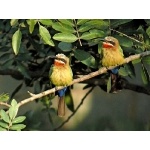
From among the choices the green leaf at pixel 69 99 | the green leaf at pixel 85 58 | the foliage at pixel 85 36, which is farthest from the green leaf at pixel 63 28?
the green leaf at pixel 69 99

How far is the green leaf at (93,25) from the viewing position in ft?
7.20

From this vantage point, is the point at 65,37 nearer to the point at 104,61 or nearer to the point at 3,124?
the point at 104,61

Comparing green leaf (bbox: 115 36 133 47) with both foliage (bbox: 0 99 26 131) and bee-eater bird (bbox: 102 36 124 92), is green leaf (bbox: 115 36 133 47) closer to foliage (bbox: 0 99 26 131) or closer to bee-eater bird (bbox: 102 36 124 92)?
bee-eater bird (bbox: 102 36 124 92)

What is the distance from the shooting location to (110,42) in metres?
2.21

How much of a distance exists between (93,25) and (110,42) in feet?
0.29

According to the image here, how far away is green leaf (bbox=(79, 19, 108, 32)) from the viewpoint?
2.20m

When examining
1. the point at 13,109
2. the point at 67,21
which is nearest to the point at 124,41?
the point at 67,21

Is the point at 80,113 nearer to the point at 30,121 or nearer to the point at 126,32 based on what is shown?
the point at 30,121

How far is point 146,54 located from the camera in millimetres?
2238

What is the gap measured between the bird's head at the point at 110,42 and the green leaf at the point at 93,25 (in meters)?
0.06

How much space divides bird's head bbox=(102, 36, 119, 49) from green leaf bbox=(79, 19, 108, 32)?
0.20 ft

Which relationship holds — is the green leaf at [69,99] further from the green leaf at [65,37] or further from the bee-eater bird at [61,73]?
the green leaf at [65,37]
